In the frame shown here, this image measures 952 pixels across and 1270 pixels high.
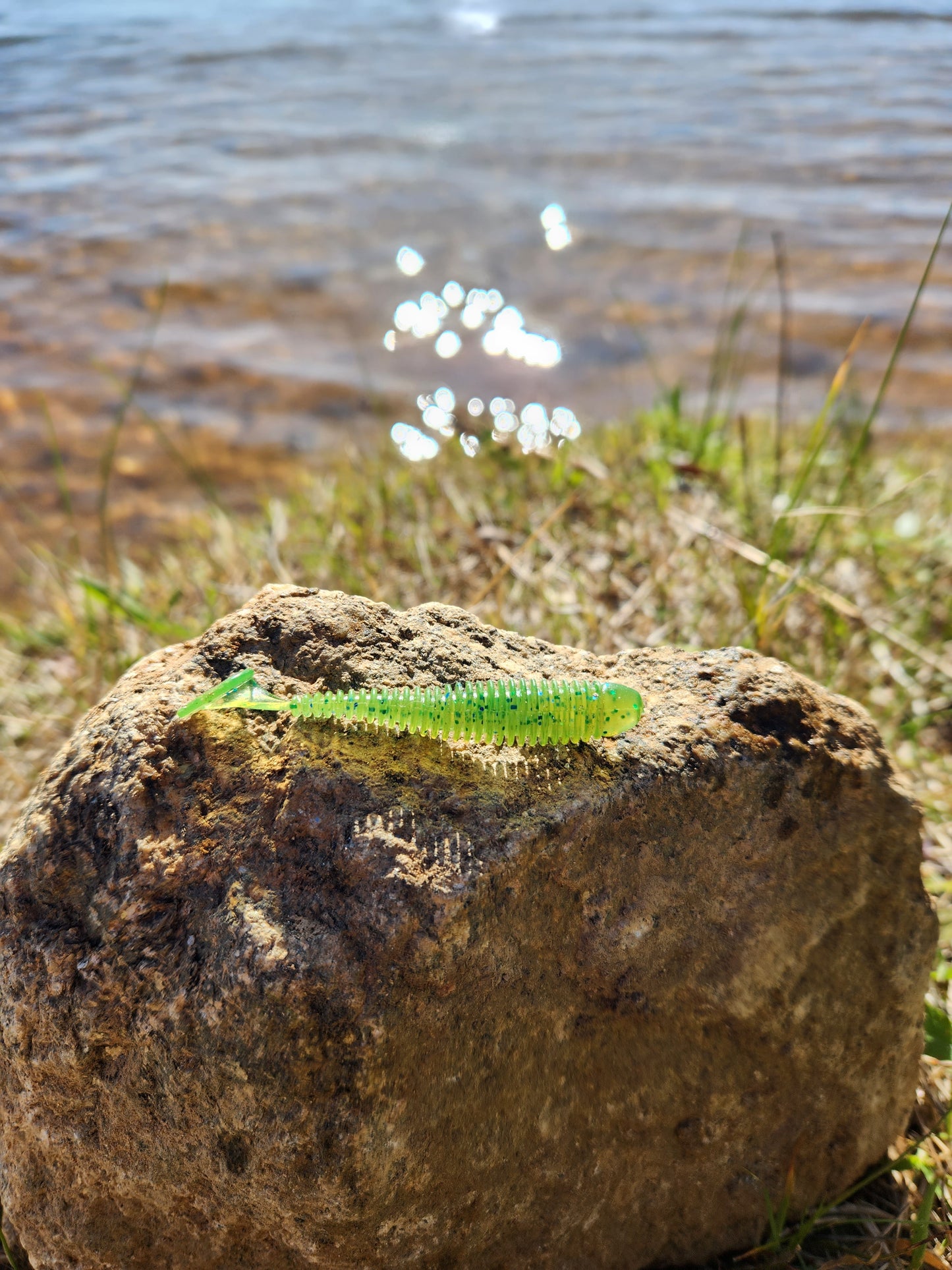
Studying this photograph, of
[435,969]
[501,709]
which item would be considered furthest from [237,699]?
[435,969]

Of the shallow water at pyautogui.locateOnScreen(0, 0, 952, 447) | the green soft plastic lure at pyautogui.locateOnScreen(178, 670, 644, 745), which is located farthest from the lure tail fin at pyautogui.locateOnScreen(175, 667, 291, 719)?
the shallow water at pyautogui.locateOnScreen(0, 0, 952, 447)

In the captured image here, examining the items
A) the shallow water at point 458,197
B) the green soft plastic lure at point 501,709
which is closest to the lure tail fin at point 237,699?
the green soft plastic lure at point 501,709

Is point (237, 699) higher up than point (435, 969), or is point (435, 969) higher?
point (237, 699)

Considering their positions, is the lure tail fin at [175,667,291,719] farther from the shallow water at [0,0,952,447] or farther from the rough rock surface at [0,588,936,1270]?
the shallow water at [0,0,952,447]

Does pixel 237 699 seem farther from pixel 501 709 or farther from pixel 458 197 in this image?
pixel 458 197

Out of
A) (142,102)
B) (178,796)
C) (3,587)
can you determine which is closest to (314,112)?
(142,102)

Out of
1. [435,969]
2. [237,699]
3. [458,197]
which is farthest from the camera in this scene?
[458,197]
